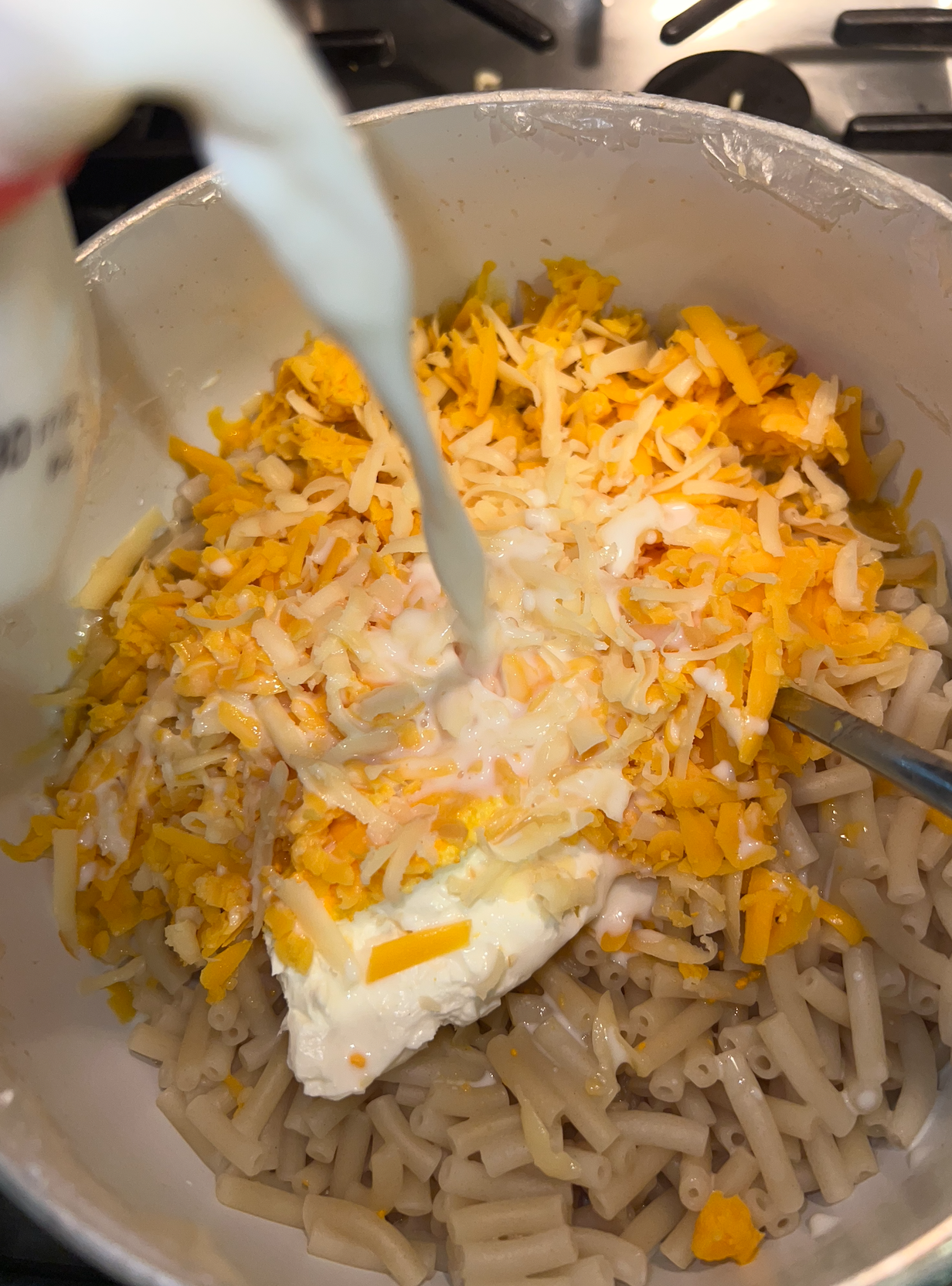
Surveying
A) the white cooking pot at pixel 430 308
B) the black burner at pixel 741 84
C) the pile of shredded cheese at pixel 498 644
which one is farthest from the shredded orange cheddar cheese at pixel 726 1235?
the black burner at pixel 741 84

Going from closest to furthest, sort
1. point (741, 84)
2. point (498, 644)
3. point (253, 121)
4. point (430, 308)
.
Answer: point (253, 121), point (498, 644), point (430, 308), point (741, 84)

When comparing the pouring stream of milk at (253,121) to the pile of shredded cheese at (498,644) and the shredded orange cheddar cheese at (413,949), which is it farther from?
the shredded orange cheddar cheese at (413,949)

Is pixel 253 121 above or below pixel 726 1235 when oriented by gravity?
above

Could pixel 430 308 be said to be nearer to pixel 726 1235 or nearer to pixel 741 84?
pixel 741 84

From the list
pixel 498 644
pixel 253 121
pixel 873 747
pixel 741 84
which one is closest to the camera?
pixel 253 121

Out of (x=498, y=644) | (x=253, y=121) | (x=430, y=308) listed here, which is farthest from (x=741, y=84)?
(x=253, y=121)

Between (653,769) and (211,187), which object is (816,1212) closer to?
(653,769)

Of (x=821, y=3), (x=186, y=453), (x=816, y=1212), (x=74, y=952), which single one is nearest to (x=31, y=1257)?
(x=74, y=952)
